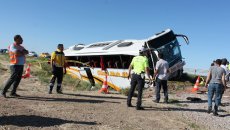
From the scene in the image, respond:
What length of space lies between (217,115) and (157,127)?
3521 millimetres

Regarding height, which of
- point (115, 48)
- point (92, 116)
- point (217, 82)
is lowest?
point (92, 116)

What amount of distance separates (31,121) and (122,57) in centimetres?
1170

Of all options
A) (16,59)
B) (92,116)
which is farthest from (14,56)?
(92,116)

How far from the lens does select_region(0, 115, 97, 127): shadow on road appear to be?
676 centimetres

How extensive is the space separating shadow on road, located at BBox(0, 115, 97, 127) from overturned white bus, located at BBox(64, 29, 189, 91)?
10.3 metres

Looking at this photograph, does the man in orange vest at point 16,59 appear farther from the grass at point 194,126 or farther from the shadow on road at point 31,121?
the grass at point 194,126

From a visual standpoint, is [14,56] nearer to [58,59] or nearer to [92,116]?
[58,59]

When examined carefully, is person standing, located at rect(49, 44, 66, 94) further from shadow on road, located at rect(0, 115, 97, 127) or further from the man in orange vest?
shadow on road, located at rect(0, 115, 97, 127)

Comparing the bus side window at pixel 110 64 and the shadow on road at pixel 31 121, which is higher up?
the bus side window at pixel 110 64

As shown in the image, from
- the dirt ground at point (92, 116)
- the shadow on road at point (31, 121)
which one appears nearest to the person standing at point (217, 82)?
the dirt ground at point (92, 116)

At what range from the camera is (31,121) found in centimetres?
706

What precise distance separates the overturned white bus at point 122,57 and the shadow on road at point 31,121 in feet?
33.7

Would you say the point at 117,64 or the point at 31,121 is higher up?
the point at 117,64

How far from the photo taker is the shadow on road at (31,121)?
6758 mm
